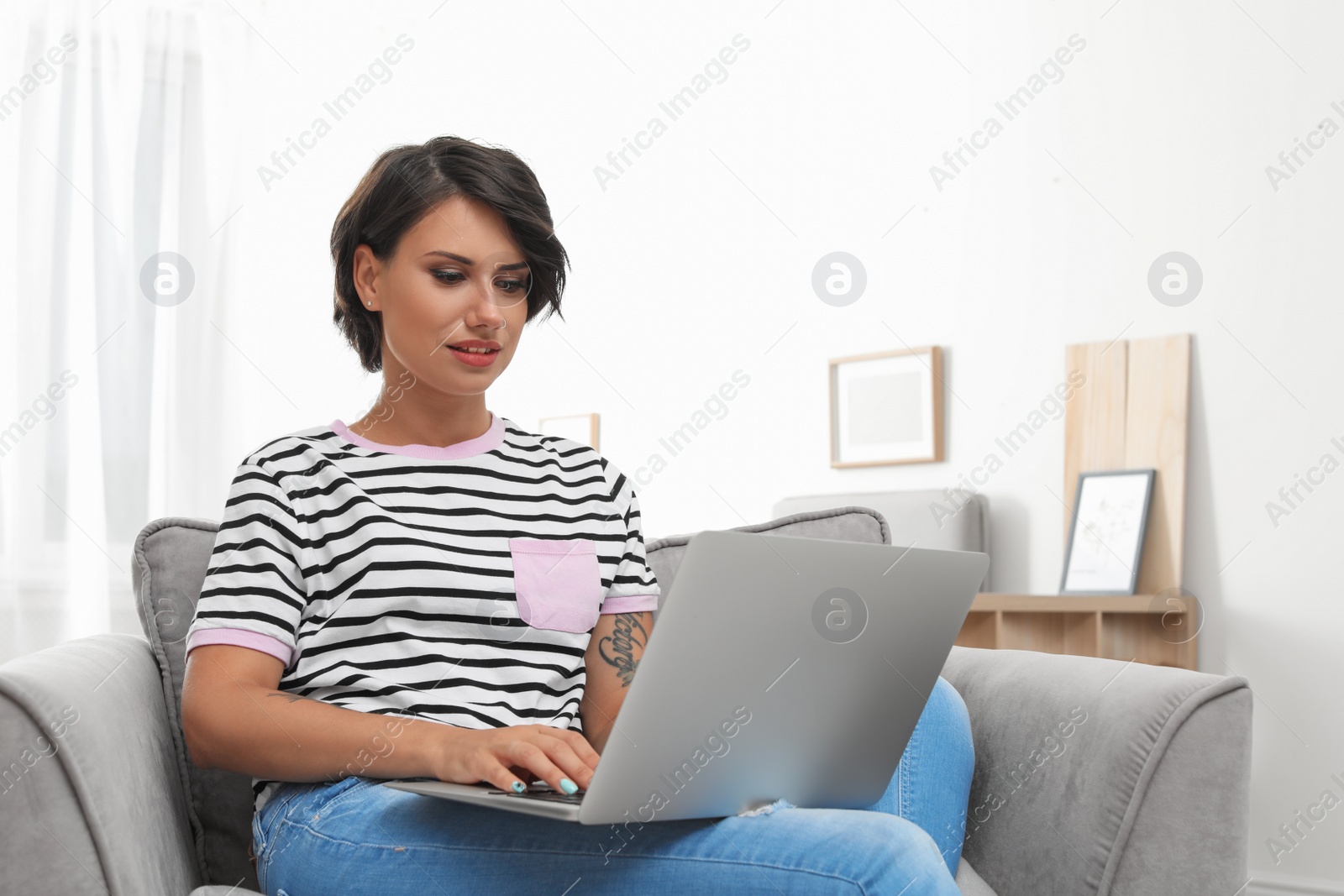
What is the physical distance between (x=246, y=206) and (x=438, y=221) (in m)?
2.58

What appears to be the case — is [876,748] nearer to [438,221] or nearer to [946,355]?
[438,221]

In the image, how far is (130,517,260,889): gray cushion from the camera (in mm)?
1205

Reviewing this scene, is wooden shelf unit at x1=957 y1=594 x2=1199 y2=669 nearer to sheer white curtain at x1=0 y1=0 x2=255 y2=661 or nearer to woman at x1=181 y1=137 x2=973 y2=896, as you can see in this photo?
woman at x1=181 y1=137 x2=973 y2=896

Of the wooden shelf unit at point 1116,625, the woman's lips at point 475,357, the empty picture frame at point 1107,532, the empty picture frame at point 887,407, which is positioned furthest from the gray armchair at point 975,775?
the empty picture frame at point 887,407

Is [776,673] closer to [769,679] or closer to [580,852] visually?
[769,679]

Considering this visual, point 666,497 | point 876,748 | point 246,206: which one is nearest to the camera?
point 876,748

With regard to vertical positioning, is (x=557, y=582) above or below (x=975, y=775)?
above

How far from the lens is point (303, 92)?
3.68m

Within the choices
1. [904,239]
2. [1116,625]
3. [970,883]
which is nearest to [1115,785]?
[970,883]

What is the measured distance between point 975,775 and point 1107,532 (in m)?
1.59

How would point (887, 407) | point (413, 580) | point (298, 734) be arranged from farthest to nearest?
1. point (887, 407)
2. point (413, 580)
3. point (298, 734)

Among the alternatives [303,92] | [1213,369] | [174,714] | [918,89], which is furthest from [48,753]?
[303,92]

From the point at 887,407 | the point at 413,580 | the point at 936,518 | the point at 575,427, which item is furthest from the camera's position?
the point at 575,427

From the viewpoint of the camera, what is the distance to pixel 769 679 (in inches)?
33.1
